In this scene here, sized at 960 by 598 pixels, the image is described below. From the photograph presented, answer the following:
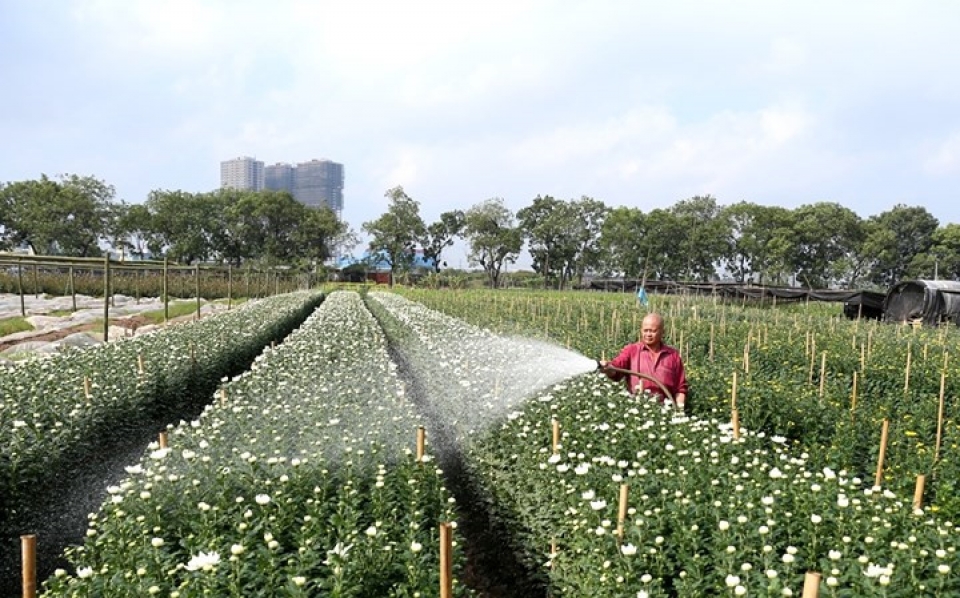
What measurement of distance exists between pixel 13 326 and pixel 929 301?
25.1 metres

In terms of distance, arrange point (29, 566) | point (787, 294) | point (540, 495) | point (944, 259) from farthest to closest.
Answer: point (944, 259) → point (787, 294) → point (540, 495) → point (29, 566)

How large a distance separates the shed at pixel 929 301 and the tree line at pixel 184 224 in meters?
51.9

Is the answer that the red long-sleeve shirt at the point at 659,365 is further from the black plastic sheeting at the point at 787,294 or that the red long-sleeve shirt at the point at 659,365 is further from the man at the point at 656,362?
the black plastic sheeting at the point at 787,294

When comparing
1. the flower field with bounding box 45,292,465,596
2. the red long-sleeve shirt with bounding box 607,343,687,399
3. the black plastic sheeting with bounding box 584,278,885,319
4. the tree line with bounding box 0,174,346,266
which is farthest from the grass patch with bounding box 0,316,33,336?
the tree line with bounding box 0,174,346,266

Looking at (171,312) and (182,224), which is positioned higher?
(182,224)

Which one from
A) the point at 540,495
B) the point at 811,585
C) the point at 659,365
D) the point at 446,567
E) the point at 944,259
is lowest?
the point at 540,495

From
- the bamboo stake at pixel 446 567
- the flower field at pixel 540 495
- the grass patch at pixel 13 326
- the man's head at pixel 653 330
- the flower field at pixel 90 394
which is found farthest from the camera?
the grass patch at pixel 13 326

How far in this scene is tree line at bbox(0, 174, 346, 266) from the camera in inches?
2306

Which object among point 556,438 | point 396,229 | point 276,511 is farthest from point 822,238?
point 276,511

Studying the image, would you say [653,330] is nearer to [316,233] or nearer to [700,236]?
[700,236]

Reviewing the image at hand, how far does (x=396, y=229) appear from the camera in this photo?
73.6m

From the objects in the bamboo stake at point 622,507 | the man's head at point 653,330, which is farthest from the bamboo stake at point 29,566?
the man's head at point 653,330

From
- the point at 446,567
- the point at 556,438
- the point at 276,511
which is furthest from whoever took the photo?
the point at 556,438

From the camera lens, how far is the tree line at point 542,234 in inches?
2292
